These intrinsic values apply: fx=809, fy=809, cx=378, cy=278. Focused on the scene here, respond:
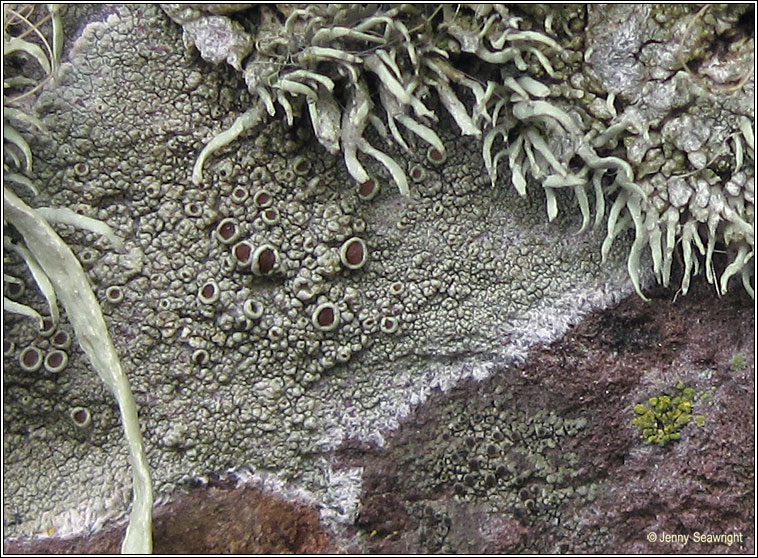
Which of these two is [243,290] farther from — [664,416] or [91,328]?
[664,416]

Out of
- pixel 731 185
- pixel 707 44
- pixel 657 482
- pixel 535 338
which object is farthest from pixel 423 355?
pixel 707 44

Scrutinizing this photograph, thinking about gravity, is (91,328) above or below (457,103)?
below

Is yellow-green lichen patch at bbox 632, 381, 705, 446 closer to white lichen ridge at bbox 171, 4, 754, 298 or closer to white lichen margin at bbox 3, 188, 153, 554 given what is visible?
white lichen ridge at bbox 171, 4, 754, 298

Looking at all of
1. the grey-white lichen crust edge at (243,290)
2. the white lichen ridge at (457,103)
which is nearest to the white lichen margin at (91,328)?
the grey-white lichen crust edge at (243,290)

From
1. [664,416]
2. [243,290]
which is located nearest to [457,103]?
[243,290]

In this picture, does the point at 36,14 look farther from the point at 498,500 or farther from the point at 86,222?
the point at 498,500

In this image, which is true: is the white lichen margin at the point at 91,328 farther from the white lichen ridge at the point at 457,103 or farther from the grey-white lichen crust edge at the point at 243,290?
the white lichen ridge at the point at 457,103

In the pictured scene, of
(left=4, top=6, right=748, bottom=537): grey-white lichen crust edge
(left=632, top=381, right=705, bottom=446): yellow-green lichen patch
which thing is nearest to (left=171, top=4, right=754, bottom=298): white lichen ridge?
(left=4, top=6, right=748, bottom=537): grey-white lichen crust edge
